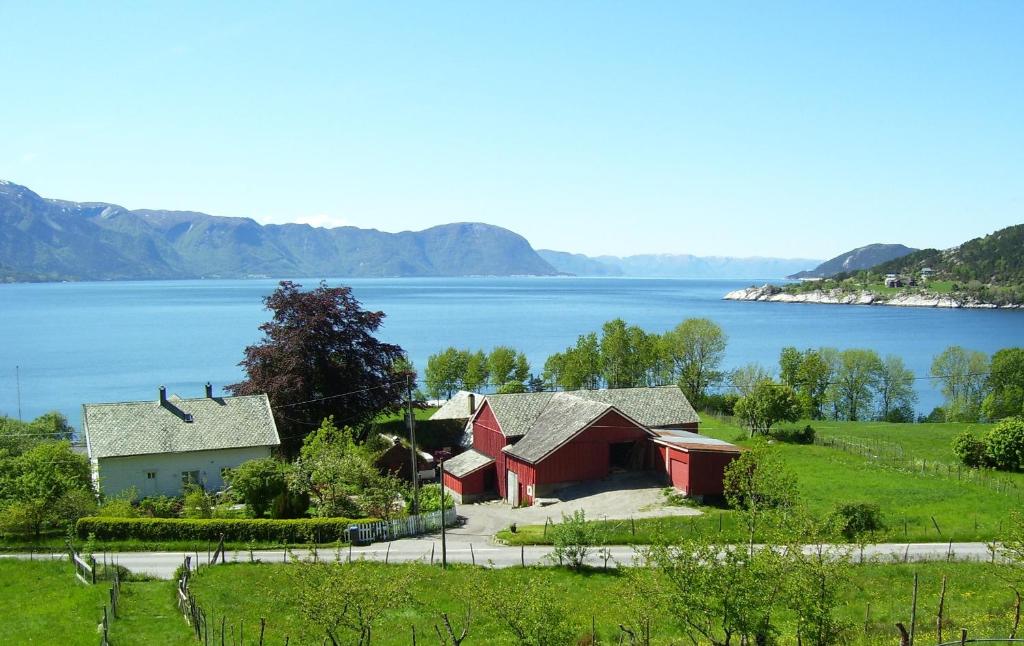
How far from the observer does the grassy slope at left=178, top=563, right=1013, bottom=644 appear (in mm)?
19375

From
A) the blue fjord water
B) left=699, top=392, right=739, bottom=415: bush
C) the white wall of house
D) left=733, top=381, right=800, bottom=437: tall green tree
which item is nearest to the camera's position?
the white wall of house

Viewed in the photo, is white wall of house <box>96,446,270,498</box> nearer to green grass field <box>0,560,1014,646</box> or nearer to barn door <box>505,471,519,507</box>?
green grass field <box>0,560,1014,646</box>

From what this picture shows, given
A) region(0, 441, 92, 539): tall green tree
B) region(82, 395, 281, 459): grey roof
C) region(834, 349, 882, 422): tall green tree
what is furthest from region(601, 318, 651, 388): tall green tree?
region(0, 441, 92, 539): tall green tree

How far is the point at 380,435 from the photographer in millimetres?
52594

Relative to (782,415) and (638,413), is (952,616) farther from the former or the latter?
(782,415)

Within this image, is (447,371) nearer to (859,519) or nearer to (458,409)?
(458,409)

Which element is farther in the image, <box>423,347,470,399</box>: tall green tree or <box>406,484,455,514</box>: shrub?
<box>423,347,470,399</box>: tall green tree

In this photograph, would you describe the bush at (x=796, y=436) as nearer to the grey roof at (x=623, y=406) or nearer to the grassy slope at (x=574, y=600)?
the grey roof at (x=623, y=406)

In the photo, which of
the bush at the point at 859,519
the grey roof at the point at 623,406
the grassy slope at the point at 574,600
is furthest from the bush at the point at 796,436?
the grassy slope at the point at 574,600

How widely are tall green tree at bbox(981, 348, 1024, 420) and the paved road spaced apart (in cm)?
4738

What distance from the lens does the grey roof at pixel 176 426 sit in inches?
1646

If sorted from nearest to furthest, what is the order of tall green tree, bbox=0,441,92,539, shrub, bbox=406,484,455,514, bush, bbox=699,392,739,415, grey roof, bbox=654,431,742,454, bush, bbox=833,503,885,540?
bush, bbox=833,503,885,540 → tall green tree, bbox=0,441,92,539 → shrub, bbox=406,484,455,514 → grey roof, bbox=654,431,742,454 → bush, bbox=699,392,739,415

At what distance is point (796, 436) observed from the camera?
54344 millimetres

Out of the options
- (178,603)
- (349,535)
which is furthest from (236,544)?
(178,603)
